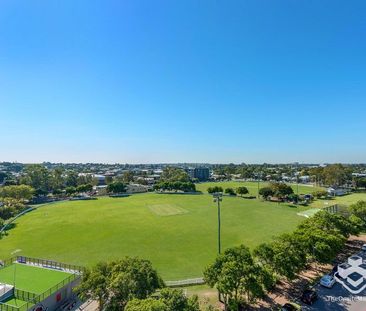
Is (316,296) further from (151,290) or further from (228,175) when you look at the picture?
(228,175)

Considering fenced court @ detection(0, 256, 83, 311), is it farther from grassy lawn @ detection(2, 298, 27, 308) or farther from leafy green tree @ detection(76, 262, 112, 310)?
leafy green tree @ detection(76, 262, 112, 310)

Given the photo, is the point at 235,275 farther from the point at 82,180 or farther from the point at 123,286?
the point at 82,180

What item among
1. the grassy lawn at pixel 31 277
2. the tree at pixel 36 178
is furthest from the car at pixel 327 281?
the tree at pixel 36 178

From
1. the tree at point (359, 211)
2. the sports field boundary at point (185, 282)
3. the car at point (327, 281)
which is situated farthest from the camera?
the tree at point (359, 211)

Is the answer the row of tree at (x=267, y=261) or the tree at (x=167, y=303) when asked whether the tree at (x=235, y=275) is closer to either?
the row of tree at (x=267, y=261)

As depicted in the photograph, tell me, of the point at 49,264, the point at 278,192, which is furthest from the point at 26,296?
the point at 278,192

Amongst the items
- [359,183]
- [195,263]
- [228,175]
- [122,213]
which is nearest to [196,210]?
[122,213]
